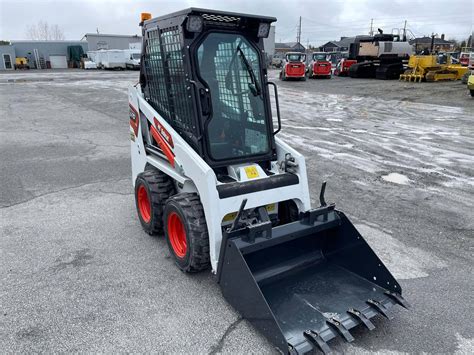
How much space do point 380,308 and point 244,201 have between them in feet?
4.30

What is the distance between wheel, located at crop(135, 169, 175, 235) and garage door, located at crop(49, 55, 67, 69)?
54.4 metres

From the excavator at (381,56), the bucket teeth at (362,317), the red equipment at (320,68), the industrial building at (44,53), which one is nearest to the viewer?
the bucket teeth at (362,317)

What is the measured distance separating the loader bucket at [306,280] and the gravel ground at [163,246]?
22 cm

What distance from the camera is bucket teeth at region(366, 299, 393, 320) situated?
291 centimetres

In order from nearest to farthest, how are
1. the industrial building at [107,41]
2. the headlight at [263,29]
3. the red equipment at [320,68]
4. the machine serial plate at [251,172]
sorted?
the machine serial plate at [251,172] → the headlight at [263,29] → the red equipment at [320,68] → the industrial building at [107,41]

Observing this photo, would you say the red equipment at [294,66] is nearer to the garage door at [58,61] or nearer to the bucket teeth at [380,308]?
the bucket teeth at [380,308]

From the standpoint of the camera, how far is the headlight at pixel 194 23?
3.34m

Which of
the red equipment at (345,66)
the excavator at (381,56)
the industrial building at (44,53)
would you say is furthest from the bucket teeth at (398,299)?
the industrial building at (44,53)

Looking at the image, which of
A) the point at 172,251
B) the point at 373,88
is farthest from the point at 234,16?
the point at 373,88

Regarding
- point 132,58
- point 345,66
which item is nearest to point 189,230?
point 345,66

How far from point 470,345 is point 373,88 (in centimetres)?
2068

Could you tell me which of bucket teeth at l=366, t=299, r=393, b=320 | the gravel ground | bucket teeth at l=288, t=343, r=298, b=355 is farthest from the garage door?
bucket teeth at l=288, t=343, r=298, b=355

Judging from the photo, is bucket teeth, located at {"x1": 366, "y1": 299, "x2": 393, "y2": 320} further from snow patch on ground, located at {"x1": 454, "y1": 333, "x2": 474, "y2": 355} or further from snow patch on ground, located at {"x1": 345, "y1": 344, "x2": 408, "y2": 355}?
snow patch on ground, located at {"x1": 454, "y1": 333, "x2": 474, "y2": 355}

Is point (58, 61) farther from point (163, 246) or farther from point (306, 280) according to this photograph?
point (306, 280)
